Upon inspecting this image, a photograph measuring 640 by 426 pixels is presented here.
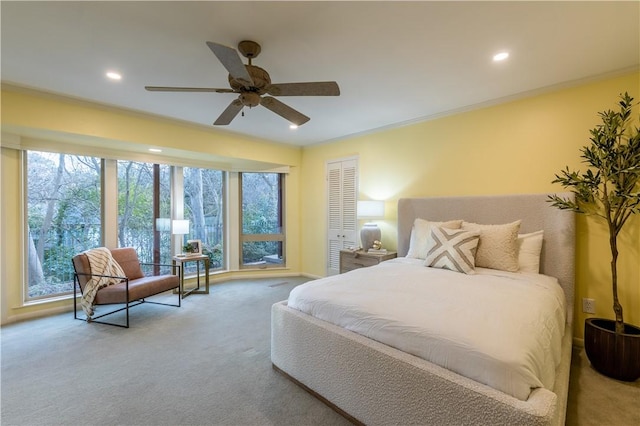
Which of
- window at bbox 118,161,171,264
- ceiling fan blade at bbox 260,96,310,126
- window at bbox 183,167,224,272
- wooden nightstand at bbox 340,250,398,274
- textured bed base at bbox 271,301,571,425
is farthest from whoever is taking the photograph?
window at bbox 183,167,224,272

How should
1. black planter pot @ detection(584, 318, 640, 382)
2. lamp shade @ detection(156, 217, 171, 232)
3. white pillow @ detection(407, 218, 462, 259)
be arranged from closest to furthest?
black planter pot @ detection(584, 318, 640, 382)
white pillow @ detection(407, 218, 462, 259)
lamp shade @ detection(156, 217, 171, 232)

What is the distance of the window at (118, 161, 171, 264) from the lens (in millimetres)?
4133

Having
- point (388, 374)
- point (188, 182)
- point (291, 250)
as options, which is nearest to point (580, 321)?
point (388, 374)

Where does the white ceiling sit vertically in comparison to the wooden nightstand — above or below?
above

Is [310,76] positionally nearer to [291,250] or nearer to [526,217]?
[526,217]

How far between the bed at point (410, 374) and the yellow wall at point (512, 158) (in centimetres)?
25

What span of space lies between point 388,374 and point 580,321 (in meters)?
2.46

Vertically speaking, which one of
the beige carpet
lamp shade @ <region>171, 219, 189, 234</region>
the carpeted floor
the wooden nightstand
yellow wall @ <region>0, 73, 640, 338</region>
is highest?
yellow wall @ <region>0, 73, 640, 338</region>

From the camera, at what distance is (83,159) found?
12.5 ft

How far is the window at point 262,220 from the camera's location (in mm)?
5414

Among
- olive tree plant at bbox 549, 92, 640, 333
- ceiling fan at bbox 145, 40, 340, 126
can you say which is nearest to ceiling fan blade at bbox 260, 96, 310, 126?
ceiling fan at bbox 145, 40, 340, 126

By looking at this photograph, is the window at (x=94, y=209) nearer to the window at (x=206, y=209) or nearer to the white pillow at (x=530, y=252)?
the window at (x=206, y=209)

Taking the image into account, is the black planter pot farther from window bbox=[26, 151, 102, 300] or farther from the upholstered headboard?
window bbox=[26, 151, 102, 300]

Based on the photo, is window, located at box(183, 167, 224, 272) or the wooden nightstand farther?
window, located at box(183, 167, 224, 272)
